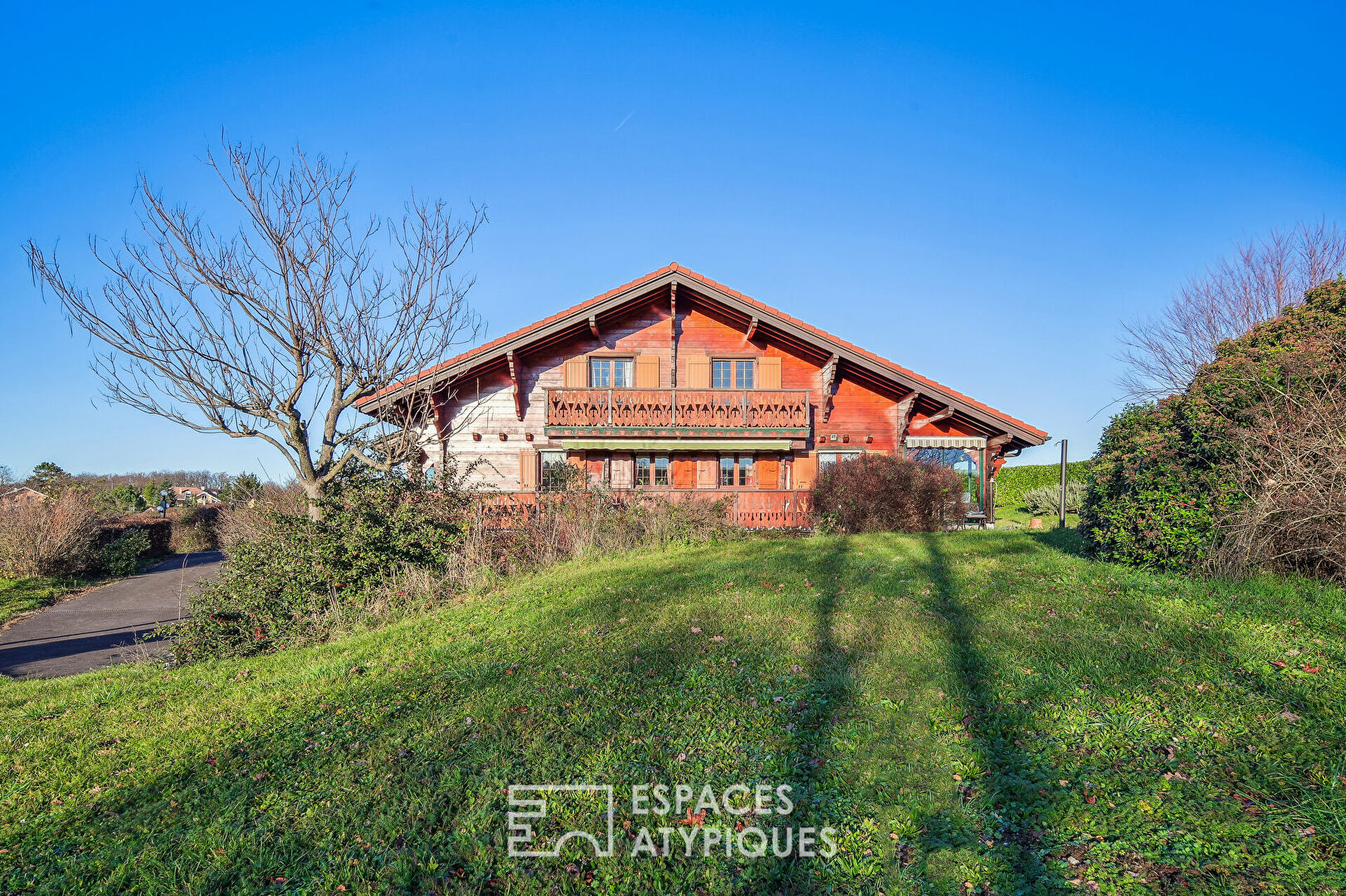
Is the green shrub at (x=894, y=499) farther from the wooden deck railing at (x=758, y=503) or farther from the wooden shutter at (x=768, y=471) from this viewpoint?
the wooden shutter at (x=768, y=471)

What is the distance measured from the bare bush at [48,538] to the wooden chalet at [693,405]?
9290 millimetres

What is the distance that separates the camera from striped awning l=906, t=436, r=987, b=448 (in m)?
18.9

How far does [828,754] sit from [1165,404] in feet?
24.6

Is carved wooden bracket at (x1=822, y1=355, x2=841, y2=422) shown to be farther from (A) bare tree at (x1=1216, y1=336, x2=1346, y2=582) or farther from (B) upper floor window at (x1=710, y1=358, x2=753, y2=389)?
(A) bare tree at (x1=1216, y1=336, x2=1346, y2=582)

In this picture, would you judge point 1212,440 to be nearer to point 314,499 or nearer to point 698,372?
point 314,499

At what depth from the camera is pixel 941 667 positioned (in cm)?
Result: 543

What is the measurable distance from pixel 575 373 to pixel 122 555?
1432 centimetres

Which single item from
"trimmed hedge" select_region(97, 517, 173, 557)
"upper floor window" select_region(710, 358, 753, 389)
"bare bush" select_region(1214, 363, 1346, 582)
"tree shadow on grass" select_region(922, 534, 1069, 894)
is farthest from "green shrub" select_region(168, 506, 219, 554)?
"bare bush" select_region(1214, 363, 1346, 582)

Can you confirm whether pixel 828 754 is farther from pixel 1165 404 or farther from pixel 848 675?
pixel 1165 404

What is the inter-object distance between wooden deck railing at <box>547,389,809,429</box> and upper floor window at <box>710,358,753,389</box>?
4.01 ft

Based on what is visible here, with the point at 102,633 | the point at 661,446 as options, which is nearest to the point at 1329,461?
the point at 661,446

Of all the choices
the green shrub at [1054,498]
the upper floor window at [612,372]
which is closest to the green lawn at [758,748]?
the upper floor window at [612,372]

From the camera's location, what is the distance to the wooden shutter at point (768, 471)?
19.2m

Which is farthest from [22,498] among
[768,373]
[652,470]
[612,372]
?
[768,373]
